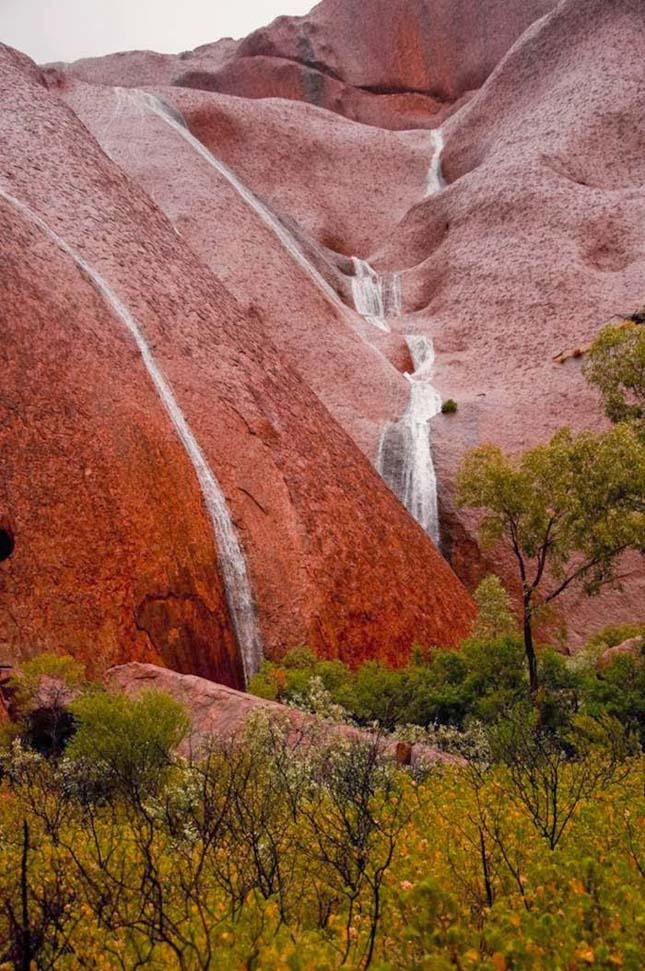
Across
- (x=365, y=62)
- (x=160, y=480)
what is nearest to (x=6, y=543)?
(x=160, y=480)

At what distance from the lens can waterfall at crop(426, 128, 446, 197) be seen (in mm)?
55094

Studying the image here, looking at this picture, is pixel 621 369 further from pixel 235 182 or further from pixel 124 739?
pixel 235 182

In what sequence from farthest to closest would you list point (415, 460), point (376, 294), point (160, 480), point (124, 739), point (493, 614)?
point (376, 294), point (415, 460), point (493, 614), point (160, 480), point (124, 739)

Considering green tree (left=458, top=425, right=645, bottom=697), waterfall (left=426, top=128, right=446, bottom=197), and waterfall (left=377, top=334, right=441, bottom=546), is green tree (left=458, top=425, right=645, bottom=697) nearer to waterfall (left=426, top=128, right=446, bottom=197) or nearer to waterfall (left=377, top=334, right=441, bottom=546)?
waterfall (left=377, top=334, right=441, bottom=546)

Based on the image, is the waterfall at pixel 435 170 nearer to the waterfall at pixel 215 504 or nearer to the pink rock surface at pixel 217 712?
the waterfall at pixel 215 504

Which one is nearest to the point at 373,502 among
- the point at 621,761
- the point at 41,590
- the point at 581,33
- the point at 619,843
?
the point at 41,590

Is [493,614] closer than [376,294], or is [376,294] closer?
[493,614]

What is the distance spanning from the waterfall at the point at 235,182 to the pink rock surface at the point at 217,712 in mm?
26504

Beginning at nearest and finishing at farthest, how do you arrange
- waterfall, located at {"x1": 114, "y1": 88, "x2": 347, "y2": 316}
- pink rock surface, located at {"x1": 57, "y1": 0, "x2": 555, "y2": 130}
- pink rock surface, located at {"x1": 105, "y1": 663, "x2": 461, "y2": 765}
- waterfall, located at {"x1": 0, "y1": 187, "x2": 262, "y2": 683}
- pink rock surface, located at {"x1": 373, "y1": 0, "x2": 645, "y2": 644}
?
pink rock surface, located at {"x1": 105, "y1": 663, "x2": 461, "y2": 765} → waterfall, located at {"x1": 0, "y1": 187, "x2": 262, "y2": 683} → pink rock surface, located at {"x1": 373, "y1": 0, "x2": 645, "y2": 644} → waterfall, located at {"x1": 114, "y1": 88, "x2": 347, "y2": 316} → pink rock surface, located at {"x1": 57, "y1": 0, "x2": 555, "y2": 130}

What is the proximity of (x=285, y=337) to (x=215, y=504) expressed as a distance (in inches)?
661

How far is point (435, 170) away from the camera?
5659 centimetres

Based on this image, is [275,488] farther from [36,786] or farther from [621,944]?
[621,944]

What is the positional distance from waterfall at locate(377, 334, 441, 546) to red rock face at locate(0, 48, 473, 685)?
4.94m

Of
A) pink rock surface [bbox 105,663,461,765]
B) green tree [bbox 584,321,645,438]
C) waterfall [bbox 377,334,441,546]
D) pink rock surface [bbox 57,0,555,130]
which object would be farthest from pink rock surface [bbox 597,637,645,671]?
pink rock surface [bbox 57,0,555,130]
